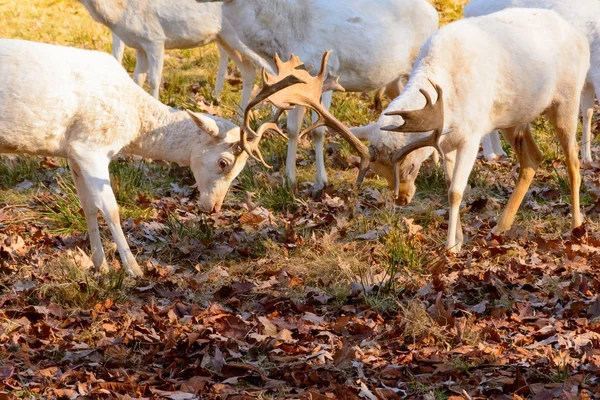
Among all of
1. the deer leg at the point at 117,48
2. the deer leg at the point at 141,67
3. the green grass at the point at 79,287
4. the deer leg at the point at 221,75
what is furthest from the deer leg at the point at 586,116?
the deer leg at the point at 117,48

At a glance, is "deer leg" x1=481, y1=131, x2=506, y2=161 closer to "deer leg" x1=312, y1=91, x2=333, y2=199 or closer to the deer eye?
"deer leg" x1=312, y1=91, x2=333, y2=199

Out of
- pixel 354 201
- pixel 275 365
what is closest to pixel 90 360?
pixel 275 365

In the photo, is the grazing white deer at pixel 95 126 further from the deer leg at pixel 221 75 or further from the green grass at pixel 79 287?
the deer leg at pixel 221 75

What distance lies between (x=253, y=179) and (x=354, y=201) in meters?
1.21

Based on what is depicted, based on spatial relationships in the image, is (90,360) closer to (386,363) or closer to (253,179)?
(386,363)

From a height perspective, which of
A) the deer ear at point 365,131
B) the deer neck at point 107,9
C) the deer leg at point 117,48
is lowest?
the deer leg at point 117,48

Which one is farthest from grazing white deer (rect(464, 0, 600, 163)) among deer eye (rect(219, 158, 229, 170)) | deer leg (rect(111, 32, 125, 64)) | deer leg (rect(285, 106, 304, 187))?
deer leg (rect(111, 32, 125, 64))

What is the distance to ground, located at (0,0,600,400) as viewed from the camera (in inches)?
203

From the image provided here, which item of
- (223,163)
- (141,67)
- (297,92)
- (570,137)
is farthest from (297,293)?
(141,67)

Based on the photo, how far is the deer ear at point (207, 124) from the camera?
7562mm

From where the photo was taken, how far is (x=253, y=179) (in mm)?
9516

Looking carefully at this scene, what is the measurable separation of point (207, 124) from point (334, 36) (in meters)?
2.59

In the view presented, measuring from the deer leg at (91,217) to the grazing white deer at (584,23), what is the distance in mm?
4964

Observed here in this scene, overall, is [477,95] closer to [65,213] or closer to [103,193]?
[103,193]
